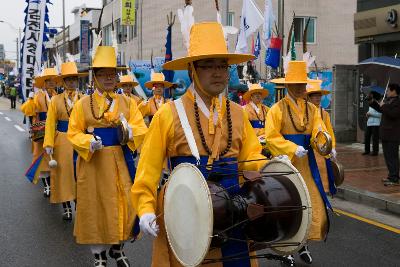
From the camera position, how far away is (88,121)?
540 centimetres

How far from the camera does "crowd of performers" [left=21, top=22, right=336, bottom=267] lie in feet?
10.9

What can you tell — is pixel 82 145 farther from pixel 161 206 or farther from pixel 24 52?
pixel 24 52

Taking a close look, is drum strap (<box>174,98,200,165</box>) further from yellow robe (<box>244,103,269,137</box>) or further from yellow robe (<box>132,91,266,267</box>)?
yellow robe (<box>244,103,269,137</box>)

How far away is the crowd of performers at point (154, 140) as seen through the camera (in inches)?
130

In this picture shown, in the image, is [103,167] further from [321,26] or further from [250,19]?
[321,26]

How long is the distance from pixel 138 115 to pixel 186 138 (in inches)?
94.2

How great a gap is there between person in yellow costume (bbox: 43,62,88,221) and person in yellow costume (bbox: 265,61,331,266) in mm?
2885

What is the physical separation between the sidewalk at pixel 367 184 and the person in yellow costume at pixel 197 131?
549cm

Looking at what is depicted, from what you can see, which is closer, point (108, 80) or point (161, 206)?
point (161, 206)

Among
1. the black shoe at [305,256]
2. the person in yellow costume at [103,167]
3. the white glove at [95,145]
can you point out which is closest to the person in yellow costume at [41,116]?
the person in yellow costume at [103,167]

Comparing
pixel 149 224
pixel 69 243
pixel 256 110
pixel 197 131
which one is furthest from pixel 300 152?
pixel 256 110

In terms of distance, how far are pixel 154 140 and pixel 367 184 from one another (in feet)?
23.8

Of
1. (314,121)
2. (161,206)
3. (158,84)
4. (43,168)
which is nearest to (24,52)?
(158,84)

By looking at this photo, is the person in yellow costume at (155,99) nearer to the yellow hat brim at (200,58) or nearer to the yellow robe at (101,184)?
the yellow robe at (101,184)
